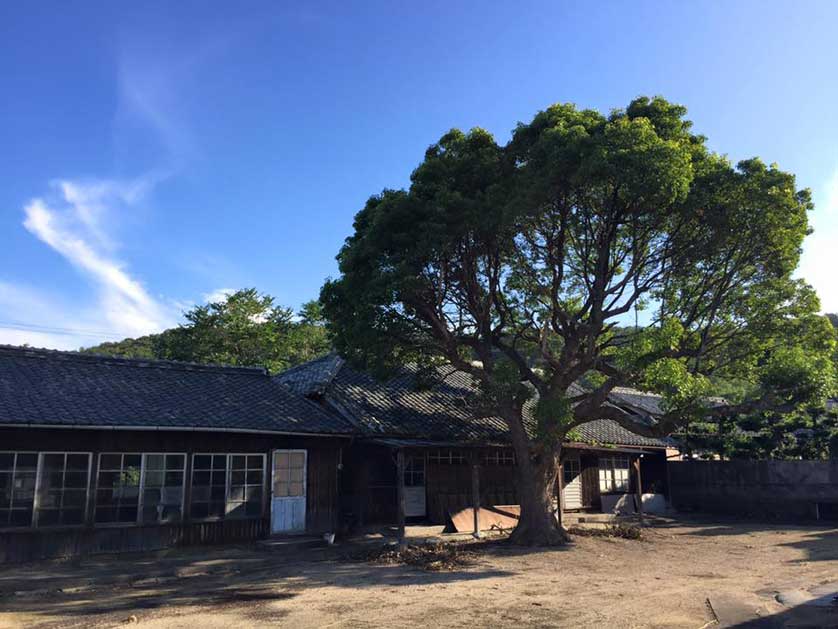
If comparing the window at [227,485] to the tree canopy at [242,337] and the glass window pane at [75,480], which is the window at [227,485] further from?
the tree canopy at [242,337]

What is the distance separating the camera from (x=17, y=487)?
14273 millimetres

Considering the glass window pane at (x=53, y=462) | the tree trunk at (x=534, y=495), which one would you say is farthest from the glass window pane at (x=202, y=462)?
the tree trunk at (x=534, y=495)

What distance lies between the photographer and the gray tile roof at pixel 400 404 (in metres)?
19.8

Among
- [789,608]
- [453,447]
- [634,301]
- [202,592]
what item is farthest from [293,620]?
[634,301]

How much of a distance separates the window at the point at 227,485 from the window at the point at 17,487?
11.6 feet

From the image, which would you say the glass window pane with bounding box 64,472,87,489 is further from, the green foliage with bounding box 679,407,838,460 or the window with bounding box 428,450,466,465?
the green foliage with bounding box 679,407,838,460

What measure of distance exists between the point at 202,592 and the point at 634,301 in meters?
12.2

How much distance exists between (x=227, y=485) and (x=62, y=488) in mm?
3819

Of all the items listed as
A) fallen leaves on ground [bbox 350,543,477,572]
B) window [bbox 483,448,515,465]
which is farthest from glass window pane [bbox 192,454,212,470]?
window [bbox 483,448,515,465]

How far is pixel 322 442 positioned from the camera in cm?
1858

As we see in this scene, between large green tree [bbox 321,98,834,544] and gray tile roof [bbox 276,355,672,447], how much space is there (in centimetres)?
228

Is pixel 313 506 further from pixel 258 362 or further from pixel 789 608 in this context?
pixel 258 362

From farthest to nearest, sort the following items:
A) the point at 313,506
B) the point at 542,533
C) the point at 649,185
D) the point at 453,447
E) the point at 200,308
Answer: the point at 200,308, the point at 453,447, the point at 313,506, the point at 542,533, the point at 649,185

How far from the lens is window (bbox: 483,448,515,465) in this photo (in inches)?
875
